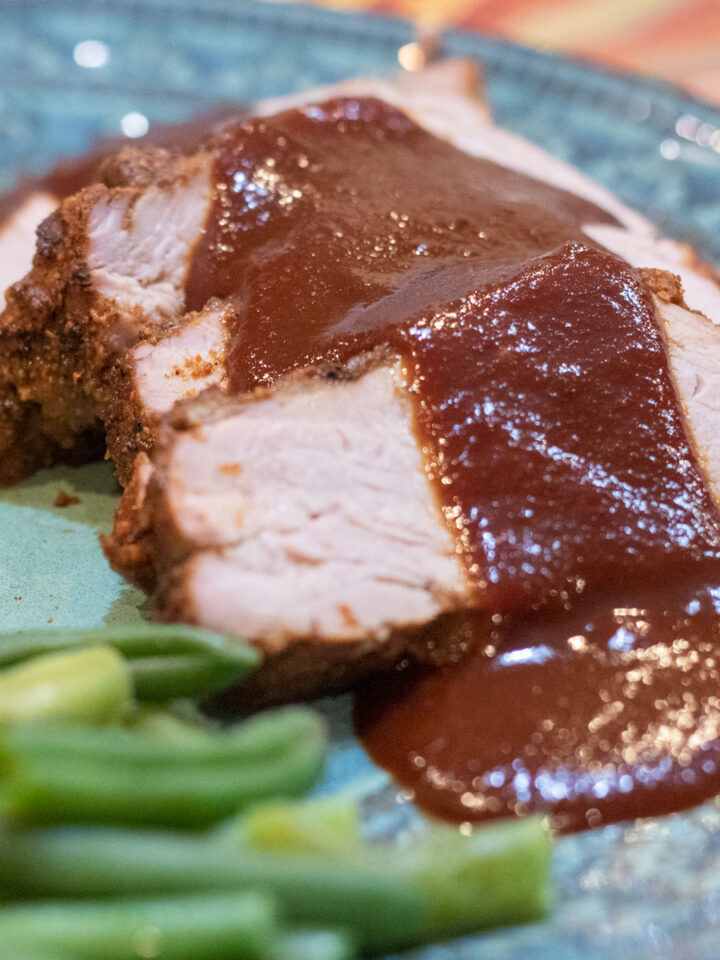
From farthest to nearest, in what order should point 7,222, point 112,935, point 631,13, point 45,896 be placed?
point 631,13
point 7,222
point 45,896
point 112,935

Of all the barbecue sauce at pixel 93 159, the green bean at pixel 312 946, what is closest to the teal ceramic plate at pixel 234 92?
the barbecue sauce at pixel 93 159

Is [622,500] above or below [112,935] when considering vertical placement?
above

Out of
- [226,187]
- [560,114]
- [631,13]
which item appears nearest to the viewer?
[226,187]

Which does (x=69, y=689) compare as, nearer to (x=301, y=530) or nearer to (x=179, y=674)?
(x=179, y=674)

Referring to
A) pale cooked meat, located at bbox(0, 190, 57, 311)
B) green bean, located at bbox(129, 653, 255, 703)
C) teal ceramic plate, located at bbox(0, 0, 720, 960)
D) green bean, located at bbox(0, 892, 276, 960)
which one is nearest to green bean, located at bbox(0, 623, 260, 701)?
green bean, located at bbox(129, 653, 255, 703)

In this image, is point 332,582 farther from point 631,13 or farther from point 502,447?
point 631,13

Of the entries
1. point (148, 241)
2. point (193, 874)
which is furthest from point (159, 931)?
point (148, 241)

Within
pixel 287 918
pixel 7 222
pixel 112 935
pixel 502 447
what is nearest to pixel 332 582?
pixel 502 447
